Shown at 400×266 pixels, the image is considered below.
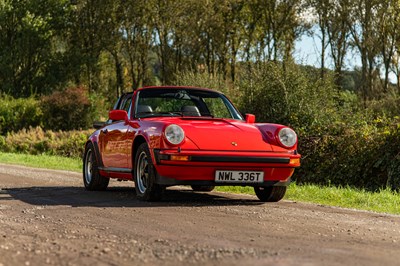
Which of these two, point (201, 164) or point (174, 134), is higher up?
point (174, 134)

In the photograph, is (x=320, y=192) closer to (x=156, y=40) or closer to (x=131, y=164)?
(x=131, y=164)

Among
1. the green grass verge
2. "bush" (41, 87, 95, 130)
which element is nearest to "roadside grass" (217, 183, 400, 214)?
the green grass verge

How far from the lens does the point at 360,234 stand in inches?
241

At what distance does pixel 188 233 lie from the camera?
236 inches

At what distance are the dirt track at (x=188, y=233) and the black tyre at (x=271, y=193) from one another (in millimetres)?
161

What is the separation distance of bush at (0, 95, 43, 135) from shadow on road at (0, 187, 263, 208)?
87.0ft

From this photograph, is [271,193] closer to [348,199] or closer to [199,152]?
[348,199]

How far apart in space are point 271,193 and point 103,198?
2412mm

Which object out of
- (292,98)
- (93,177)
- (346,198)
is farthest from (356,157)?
A: (93,177)

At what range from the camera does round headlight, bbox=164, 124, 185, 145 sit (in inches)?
331

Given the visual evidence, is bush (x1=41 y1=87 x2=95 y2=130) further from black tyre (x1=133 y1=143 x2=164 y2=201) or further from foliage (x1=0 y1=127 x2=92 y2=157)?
black tyre (x1=133 y1=143 x2=164 y2=201)

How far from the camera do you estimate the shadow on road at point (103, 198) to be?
344 inches

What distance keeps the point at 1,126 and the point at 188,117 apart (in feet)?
96.3

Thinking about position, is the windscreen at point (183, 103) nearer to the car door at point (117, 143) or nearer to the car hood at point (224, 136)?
the car door at point (117, 143)
